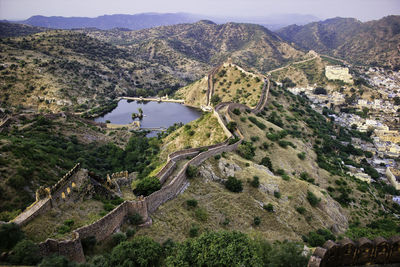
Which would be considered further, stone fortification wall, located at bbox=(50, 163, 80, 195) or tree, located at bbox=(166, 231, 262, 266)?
stone fortification wall, located at bbox=(50, 163, 80, 195)

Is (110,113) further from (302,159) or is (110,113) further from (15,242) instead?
(15,242)

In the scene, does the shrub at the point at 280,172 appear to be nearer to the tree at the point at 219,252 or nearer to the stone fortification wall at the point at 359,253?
the tree at the point at 219,252

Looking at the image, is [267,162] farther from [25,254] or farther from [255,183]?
[25,254]

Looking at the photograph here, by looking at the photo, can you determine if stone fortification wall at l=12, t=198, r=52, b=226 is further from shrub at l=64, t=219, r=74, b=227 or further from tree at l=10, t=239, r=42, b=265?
tree at l=10, t=239, r=42, b=265

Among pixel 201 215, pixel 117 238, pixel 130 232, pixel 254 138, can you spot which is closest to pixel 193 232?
pixel 201 215

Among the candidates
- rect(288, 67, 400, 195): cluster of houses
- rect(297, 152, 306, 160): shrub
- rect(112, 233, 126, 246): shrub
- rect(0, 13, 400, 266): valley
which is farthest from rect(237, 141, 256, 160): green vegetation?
rect(288, 67, 400, 195): cluster of houses
